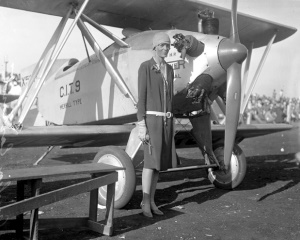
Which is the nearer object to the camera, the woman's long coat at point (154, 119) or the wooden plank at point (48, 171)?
the wooden plank at point (48, 171)

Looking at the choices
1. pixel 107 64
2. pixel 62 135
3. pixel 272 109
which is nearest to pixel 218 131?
pixel 107 64

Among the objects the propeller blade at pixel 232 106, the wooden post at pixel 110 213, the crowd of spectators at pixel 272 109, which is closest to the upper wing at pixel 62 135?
the propeller blade at pixel 232 106

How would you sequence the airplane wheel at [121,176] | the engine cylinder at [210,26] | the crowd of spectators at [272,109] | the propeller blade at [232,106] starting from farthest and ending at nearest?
the crowd of spectators at [272,109] < the engine cylinder at [210,26] < the propeller blade at [232,106] < the airplane wheel at [121,176]

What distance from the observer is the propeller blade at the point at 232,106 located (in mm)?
4867

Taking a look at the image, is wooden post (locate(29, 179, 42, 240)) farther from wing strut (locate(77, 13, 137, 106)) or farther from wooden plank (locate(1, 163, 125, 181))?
wing strut (locate(77, 13, 137, 106))

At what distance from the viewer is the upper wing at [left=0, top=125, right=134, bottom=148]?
4785 millimetres

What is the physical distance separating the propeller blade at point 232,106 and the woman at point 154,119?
101 centimetres

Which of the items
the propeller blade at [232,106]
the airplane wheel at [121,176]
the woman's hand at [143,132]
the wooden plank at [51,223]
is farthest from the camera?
the propeller blade at [232,106]

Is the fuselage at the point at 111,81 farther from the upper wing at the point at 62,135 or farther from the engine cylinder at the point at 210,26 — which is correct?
the upper wing at the point at 62,135

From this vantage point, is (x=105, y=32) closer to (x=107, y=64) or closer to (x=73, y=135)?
(x=107, y=64)

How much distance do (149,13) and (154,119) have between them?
2.95 meters

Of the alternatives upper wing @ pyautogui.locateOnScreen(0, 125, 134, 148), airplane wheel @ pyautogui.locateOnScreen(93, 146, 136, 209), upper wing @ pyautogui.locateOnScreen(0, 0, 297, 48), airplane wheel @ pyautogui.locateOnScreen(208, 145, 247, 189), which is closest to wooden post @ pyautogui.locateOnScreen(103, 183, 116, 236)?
airplane wheel @ pyautogui.locateOnScreen(93, 146, 136, 209)

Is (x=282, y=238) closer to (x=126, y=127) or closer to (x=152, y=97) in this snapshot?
(x=152, y=97)

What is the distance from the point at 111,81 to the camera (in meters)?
5.89
